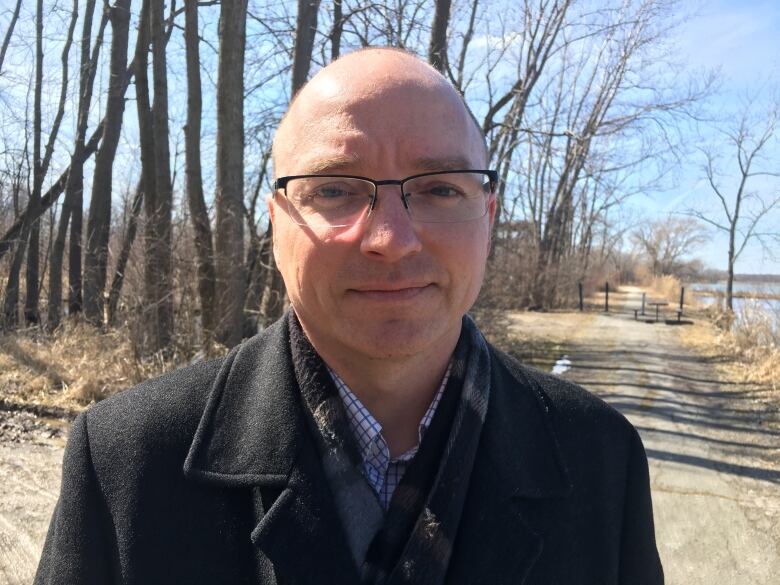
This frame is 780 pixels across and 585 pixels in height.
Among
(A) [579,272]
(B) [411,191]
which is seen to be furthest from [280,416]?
(A) [579,272]

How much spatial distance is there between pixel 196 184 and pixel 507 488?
9.09 m

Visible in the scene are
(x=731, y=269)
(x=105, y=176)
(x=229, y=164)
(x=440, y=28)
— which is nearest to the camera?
(x=229, y=164)

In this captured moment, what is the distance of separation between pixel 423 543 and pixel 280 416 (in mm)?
419

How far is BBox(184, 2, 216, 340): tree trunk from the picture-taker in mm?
8570

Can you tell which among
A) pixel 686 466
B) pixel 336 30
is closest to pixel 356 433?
pixel 686 466

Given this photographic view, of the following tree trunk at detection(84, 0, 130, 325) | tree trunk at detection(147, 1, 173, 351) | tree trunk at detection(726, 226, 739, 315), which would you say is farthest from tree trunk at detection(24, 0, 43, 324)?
tree trunk at detection(726, 226, 739, 315)

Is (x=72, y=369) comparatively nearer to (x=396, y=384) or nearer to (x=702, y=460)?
(x=396, y=384)

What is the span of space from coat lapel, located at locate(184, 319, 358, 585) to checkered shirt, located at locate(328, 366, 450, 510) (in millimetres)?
121

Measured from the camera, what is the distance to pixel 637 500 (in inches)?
60.9

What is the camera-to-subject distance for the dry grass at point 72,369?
7.04 m

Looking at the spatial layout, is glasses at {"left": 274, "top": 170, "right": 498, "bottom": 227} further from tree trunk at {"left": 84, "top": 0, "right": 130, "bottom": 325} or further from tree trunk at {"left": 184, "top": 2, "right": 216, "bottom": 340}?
tree trunk at {"left": 84, "top": 0, "right": 130, "bottom": 325}

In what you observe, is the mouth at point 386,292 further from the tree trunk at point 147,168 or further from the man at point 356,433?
the tree trunk at point 147,168

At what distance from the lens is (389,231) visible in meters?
1.27

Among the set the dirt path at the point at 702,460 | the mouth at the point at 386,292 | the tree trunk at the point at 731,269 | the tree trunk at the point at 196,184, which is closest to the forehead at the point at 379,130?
the mouth at the point at 386,292
